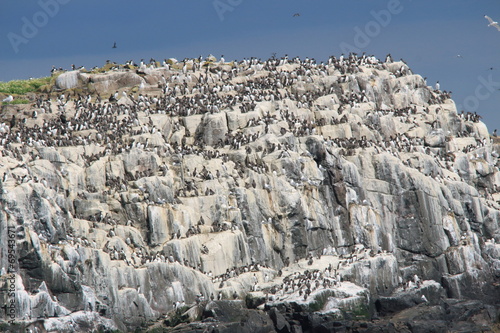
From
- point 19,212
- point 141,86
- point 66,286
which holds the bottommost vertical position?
point 66,286

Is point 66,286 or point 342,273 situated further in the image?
point 342,273

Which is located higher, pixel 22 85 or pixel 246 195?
pixel 22 85

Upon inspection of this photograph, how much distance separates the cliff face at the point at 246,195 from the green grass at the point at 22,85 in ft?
14.9

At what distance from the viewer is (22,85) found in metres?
82.5

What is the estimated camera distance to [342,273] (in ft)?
199


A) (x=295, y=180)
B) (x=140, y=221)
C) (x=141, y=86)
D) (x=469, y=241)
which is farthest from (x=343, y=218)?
(x=141, y=86)

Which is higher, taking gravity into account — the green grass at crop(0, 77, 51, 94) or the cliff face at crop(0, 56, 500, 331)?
the green grass at crop(0, 77, 51, 94)

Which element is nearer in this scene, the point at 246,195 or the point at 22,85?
the point at 246,195

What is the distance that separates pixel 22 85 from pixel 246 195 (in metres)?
29.5

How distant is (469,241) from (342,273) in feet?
44.9

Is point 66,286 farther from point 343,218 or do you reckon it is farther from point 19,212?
point 343,218

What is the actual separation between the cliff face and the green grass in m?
4.53

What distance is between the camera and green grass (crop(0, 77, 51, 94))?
8025cm

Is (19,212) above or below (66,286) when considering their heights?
above
